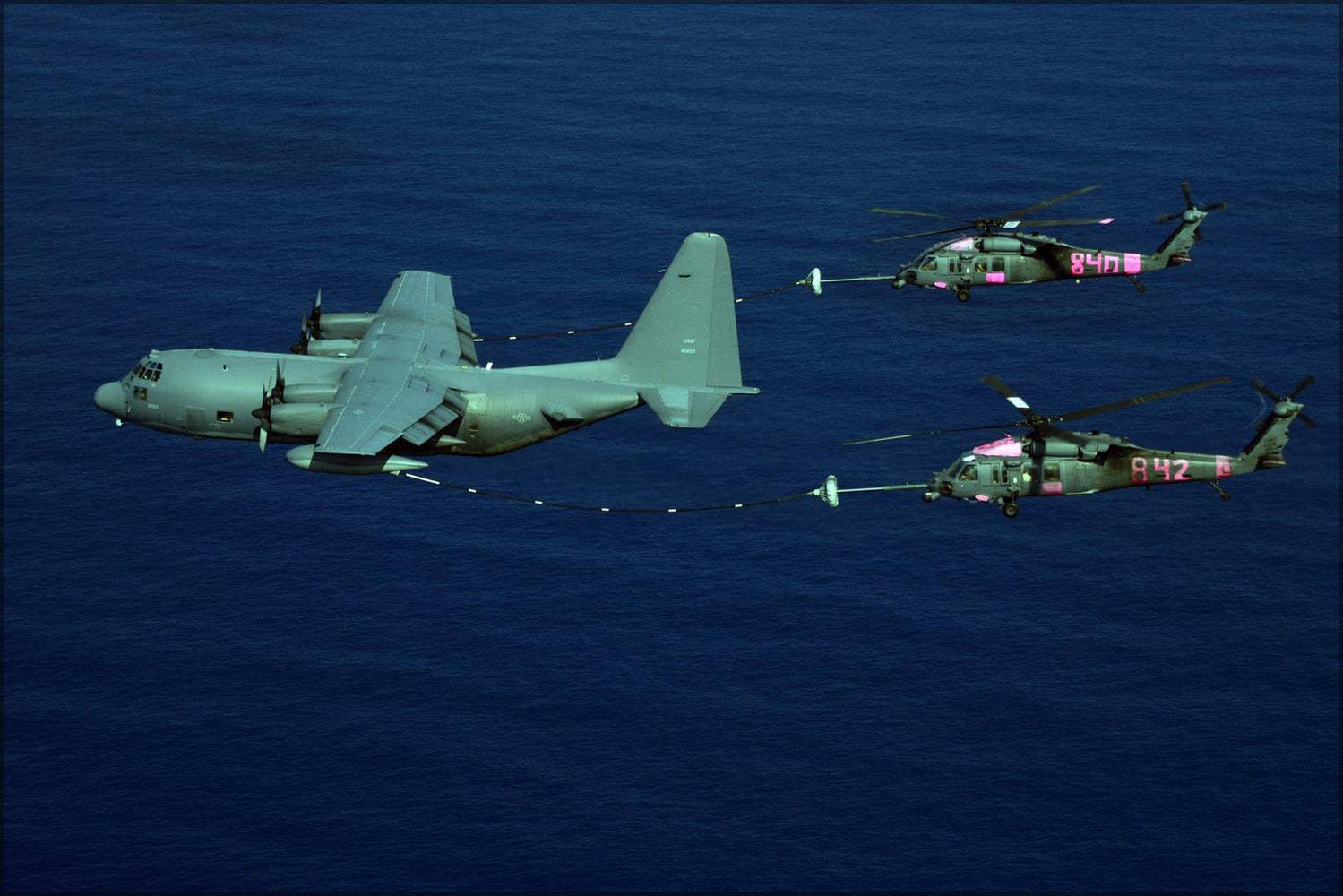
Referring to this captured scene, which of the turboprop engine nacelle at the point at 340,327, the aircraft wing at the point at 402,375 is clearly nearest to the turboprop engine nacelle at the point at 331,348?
the aircraft wing at the point at 402,375

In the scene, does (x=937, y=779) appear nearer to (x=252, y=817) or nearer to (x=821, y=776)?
(x=821, y=776)

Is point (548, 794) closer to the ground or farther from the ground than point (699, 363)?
closer to the ground

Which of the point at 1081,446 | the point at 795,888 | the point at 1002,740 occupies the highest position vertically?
the point at 1081,446

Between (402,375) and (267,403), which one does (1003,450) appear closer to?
(402,375)

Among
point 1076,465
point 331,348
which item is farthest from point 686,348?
point 1076,465

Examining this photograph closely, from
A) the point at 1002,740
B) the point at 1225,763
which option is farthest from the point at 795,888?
the point at 1225,763

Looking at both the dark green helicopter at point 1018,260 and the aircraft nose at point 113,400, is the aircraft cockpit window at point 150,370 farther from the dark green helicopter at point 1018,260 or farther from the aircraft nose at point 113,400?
the dark green helicopter at point 1018,260

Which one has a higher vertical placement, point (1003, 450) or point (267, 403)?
point (267, 403)
